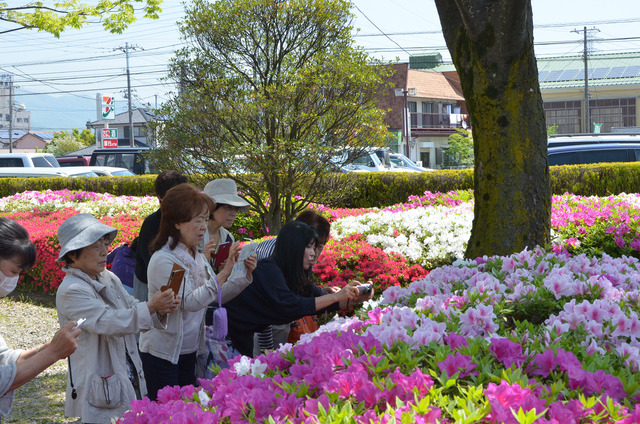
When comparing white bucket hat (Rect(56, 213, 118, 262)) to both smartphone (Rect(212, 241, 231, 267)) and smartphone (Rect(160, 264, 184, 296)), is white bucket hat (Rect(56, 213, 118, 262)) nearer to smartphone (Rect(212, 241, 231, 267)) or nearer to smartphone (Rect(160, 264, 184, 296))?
smartphone (Rect(160, 264, 184, 296))

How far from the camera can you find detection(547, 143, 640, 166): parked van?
14250 millimetres

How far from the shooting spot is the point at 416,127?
166ft

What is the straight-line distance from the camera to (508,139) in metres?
5.47

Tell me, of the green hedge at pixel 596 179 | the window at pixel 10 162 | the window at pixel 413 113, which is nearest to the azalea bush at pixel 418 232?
the green hedge at pixel 596 179

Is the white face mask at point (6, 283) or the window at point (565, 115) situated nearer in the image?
the white face mask at point (6, 283)

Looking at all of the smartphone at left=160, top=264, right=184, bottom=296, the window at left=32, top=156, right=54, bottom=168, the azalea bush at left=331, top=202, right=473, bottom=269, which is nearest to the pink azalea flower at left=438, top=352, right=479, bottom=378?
the smartphone at left=160, top=264, right=184, bottom=296

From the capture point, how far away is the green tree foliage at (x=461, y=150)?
42.2m

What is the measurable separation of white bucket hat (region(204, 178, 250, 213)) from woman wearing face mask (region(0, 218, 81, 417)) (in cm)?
186

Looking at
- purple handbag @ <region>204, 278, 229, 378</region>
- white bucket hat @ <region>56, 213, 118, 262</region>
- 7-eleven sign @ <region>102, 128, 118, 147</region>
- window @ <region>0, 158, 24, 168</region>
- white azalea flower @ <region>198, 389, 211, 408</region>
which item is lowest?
purple handbag @ <region>204, 278, 229, 378</region>

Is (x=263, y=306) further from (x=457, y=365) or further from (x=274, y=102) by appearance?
(x=274, y=102)

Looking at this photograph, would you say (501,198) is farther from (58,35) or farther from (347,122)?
(58,35)

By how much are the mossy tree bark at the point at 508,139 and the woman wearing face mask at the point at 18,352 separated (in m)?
3.72

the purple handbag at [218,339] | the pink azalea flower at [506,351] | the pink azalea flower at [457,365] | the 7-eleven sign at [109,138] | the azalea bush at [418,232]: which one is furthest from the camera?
the 7-eleven sign at [109,138]

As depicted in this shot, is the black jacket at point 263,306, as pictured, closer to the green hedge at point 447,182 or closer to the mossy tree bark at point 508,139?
the mossy tree bark at point 508,139
